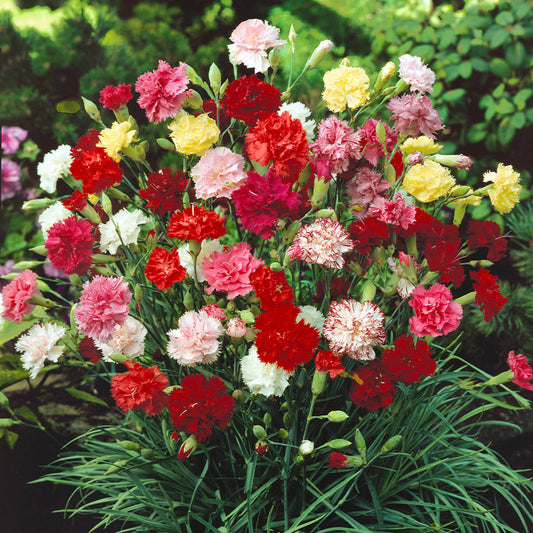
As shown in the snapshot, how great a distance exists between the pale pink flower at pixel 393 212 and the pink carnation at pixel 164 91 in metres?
0.41

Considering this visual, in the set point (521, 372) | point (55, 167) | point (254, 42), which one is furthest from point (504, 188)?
point (55, 167)

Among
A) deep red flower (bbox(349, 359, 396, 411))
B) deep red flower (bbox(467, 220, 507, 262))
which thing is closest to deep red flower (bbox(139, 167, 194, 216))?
deep red flower (bbox(349, 359, 396, 411))

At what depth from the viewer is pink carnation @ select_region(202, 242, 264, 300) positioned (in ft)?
2.97

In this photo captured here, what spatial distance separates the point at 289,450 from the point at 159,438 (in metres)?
0.37

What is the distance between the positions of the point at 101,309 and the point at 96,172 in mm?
251

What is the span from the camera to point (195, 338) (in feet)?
2.97

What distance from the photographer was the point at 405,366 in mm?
946

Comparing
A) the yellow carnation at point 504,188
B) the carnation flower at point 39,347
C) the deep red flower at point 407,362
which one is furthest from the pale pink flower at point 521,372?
the carnation flower at point 39,347

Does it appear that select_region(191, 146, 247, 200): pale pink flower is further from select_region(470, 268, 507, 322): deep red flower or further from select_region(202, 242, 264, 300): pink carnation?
select_region(470, 268, 507, 322): deep red flower

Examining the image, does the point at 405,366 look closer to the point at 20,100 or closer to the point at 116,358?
the point at 116,358

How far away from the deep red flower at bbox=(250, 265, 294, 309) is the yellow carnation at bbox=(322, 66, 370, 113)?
0.36 meters

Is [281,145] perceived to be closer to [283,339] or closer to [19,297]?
[283,339]

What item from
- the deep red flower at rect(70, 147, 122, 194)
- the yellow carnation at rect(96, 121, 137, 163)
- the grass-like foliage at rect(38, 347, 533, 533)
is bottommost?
the grass-like foliage at rect(38, 347, 533, 533)

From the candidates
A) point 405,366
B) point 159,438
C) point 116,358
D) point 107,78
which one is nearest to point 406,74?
point 405,366
